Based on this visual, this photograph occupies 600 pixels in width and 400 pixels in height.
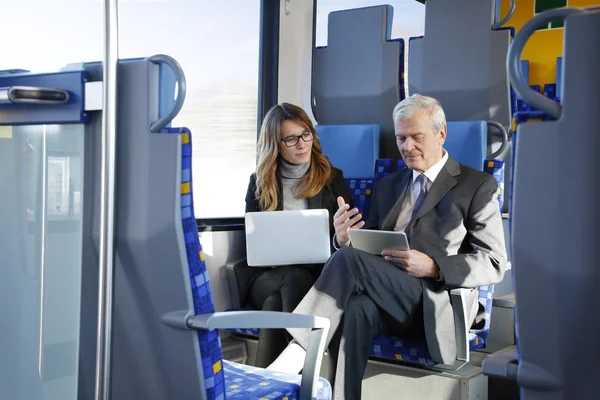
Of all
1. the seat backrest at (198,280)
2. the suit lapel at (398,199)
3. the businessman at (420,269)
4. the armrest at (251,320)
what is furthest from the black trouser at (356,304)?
the seat backrest at (198,280)

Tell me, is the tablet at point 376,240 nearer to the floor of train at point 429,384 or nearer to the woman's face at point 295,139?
the floor of train at point 429,384

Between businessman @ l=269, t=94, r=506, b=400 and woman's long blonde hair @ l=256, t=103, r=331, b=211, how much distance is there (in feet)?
1.26

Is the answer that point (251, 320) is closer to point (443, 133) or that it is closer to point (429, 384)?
point (429, 384)

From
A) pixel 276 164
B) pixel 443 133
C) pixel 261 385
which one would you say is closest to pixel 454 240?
pixel 443 133

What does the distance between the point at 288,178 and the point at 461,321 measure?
119 centimetres

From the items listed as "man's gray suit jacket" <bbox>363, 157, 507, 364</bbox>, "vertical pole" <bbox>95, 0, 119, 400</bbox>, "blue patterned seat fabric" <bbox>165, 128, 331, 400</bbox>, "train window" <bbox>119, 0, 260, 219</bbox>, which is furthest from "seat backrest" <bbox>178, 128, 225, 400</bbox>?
"train window" <bbox>119, 0, 260, 219</bbox>

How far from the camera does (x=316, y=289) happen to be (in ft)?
9.53

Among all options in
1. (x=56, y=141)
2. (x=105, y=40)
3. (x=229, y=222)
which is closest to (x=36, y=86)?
(x=56, y=141)

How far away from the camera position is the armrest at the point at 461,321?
2838mm

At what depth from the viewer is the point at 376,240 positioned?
298cm

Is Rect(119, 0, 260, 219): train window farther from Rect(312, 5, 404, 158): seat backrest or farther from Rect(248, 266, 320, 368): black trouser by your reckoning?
Rect(248, 266, 320, 368): black trouser

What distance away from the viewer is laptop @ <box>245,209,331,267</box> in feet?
10.8

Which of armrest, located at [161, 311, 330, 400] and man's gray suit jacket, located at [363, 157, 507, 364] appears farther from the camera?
man's gray suit jacket, located at [363, 157, 507, 364]

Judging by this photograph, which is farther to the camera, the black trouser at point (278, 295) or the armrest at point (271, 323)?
the black trouser at point (278, 295)
